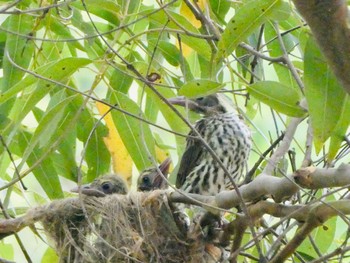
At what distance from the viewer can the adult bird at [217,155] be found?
3508 millimetres

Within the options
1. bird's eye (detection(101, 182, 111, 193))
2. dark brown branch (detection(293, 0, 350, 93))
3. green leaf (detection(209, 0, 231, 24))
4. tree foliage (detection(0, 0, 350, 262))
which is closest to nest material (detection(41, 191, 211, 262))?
tree foliage (detection(0, 0, 350, 262))

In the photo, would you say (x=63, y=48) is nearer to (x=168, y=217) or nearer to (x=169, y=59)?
(x=169, y=59)

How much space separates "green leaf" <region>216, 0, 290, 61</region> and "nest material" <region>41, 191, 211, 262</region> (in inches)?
29.0

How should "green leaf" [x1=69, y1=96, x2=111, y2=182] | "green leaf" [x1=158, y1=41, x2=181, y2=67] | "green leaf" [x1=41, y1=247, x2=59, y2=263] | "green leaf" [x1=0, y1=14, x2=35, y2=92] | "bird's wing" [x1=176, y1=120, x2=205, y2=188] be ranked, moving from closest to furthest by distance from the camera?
"green leaf" [x1=0, y1=14, x2=35, y2=92], "green leaf" [x1=158, y1=41, x2=181, y2=67], "green leaf" [x1=69, y1=96, x2=111, y2=182], "green leaf" [x1=41, y1=247, x2=59, y2=263], "bird's wing" [x1=176, y1=120, x2=205, y2=188]

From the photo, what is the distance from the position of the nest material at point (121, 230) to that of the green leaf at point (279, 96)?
72 cm

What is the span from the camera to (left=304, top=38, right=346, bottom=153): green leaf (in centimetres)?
204

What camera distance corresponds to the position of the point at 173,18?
276cm

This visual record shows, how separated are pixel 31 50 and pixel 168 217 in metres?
0.73

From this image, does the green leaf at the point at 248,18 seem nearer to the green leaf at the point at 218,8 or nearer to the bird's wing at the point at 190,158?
the green leaf at the point at 218,8

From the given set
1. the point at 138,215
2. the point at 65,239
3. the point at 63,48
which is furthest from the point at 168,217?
the point at 63,48

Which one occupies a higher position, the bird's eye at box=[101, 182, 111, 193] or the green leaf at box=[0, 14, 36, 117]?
the green leaf at box=[0, 14, 36, 117]

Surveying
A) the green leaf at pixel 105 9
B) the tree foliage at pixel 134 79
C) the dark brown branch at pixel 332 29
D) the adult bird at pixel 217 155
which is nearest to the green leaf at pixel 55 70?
the tree foliage at pixel 134 79

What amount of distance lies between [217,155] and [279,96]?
1195mm

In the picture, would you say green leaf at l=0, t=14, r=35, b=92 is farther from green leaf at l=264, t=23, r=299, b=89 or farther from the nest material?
green leaf at l=264, t=23, r=299, b=89
